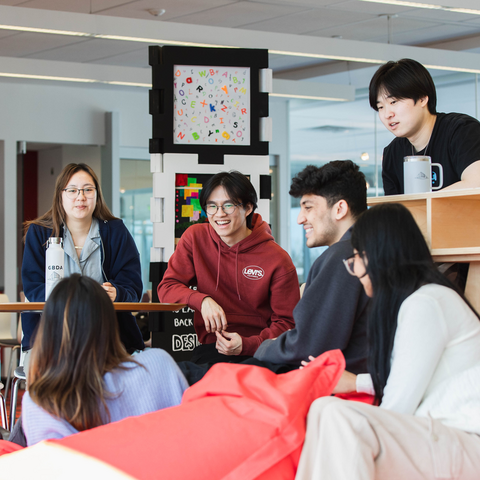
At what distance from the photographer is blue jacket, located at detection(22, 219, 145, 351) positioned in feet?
9.19

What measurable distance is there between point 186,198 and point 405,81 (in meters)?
1.94

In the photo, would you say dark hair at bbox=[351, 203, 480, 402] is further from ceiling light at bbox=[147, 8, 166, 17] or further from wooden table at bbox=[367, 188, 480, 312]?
ceiling light at bbox=[147, 8, 166, 17]

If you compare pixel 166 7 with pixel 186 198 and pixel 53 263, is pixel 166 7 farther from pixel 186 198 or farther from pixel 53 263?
pixel 53 263

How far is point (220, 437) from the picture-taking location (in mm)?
1493

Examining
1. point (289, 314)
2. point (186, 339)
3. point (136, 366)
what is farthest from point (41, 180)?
point (136, 366)

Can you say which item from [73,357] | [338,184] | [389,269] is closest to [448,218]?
[338,184]

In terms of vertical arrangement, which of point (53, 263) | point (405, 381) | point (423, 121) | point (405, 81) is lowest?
point (405, 381)

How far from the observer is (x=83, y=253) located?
9.32ft

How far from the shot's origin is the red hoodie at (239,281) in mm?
2674

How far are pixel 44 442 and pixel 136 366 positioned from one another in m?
0.30

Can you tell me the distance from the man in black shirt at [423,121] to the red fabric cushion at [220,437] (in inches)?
49.8

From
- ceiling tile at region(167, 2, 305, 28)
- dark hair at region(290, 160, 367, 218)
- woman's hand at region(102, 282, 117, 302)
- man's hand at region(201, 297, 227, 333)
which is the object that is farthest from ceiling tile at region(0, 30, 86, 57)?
dark hair at region(290, 160, 367, 218)

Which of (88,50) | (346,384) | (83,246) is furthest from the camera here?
(88,50)

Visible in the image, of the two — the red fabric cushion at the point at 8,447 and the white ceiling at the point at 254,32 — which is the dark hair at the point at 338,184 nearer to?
the red fabric cushion at the point at 8,447
